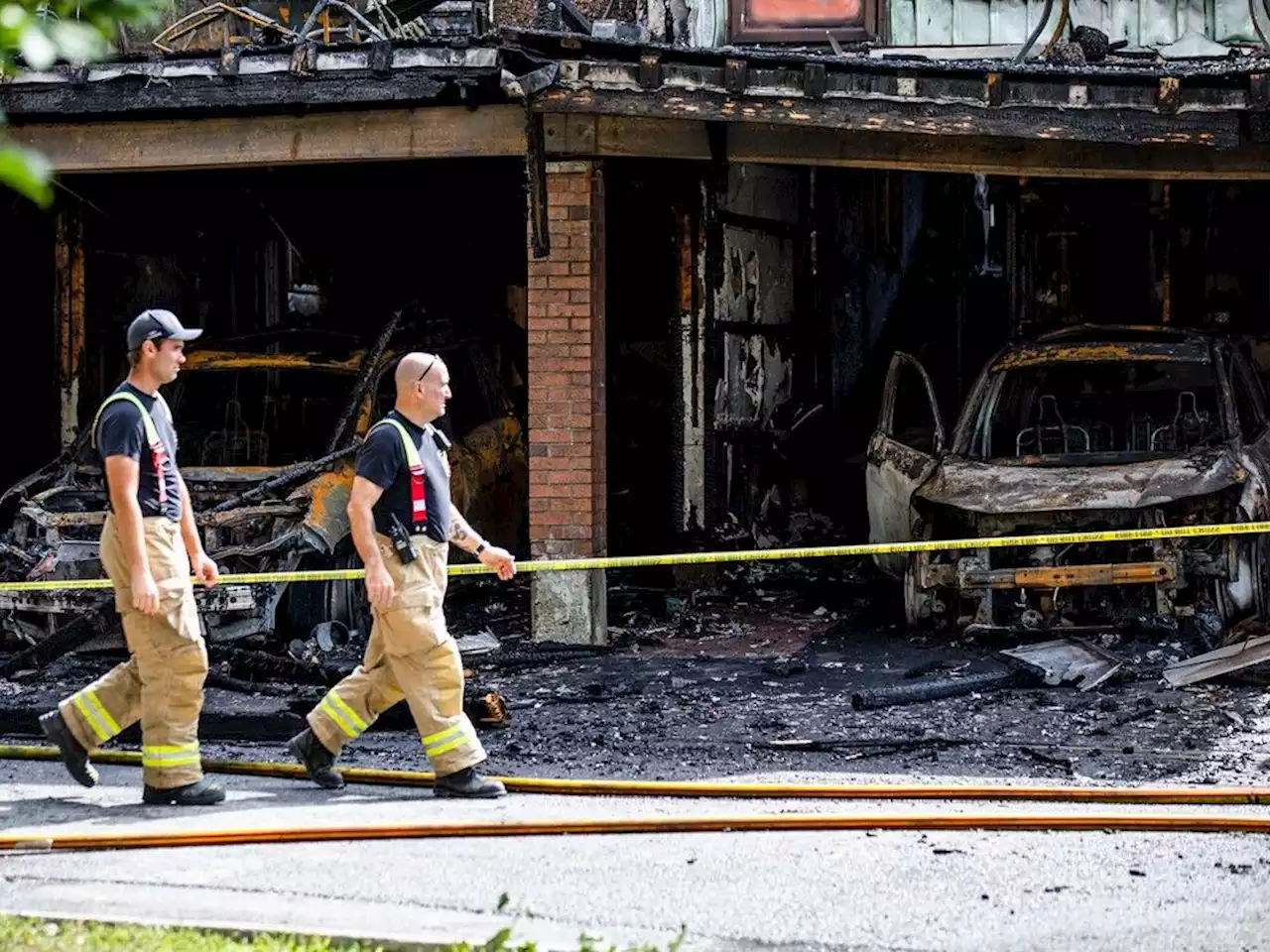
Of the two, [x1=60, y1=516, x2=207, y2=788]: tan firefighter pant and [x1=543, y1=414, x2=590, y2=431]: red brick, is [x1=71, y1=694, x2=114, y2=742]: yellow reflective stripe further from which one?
[x1=543, y1=414, x2=590, y2=431]: red brick

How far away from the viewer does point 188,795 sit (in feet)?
24.1

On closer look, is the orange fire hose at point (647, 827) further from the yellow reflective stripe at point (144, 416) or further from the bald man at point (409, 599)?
the yellow reflective stripe at point (144, 416)

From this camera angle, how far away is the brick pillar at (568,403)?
12.3m

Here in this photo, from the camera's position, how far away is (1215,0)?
1521cm

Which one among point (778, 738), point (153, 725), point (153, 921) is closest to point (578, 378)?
point (778, 738)

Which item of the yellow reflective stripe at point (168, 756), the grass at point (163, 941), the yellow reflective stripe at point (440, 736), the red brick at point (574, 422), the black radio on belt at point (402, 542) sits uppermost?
the red brick at point (574, 422)

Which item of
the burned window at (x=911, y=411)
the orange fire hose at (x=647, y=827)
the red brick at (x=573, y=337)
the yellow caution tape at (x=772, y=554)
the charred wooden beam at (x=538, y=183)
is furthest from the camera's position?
the burned window at (x=911, y=411)

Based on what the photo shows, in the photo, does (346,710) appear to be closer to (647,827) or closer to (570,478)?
(647,827)

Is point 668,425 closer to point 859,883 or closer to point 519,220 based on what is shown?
point 519,220

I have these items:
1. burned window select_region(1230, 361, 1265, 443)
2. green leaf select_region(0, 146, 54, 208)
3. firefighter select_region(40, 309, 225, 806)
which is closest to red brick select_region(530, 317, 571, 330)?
burned window select_region(1230, 361, 1265, 443)

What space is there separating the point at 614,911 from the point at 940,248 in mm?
13492

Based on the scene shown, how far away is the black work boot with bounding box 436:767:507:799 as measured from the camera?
744cm

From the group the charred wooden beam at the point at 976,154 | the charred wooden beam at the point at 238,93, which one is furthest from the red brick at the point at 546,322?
the charred wooden beam at the point at 238,93

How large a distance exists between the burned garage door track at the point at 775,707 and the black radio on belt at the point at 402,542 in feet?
4.46
